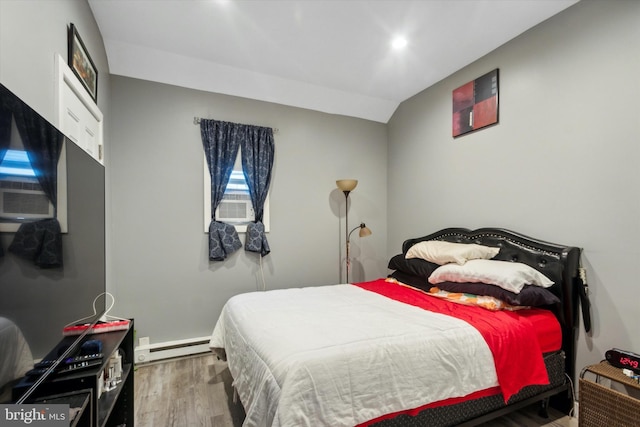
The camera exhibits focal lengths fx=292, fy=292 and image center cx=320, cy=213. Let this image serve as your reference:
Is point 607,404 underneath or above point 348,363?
underneath

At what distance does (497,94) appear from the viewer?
104 inches

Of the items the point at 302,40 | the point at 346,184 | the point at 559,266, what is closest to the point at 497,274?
the point at 559,266

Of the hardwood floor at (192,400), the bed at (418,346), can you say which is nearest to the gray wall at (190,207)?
the hardwood floor at (192,400)

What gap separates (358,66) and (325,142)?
0.97 metres

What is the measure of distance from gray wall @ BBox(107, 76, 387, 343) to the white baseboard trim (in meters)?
0.08

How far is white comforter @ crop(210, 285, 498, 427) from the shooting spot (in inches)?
49.6

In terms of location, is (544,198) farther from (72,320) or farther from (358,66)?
(72,320)

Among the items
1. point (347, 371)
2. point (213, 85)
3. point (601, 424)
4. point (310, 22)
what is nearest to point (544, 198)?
point (601, 424)

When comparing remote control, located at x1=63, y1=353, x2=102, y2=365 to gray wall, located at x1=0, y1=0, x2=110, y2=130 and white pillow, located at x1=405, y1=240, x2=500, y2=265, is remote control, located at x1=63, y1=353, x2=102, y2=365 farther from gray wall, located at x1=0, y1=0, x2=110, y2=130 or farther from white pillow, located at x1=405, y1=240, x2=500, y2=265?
white pillow, located at x1=405, y1=240, x2=500, y2=265

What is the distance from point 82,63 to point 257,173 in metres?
1.69

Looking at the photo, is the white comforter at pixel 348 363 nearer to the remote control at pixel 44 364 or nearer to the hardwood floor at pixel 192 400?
the hardwood floor at pixel 192 400

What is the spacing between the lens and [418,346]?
1.51m

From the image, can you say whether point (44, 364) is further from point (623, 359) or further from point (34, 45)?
point (623, 359)

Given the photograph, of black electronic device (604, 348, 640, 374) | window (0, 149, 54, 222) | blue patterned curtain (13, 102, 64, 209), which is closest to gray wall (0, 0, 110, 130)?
blue patterned curtain (13, 102, 64, 209)
